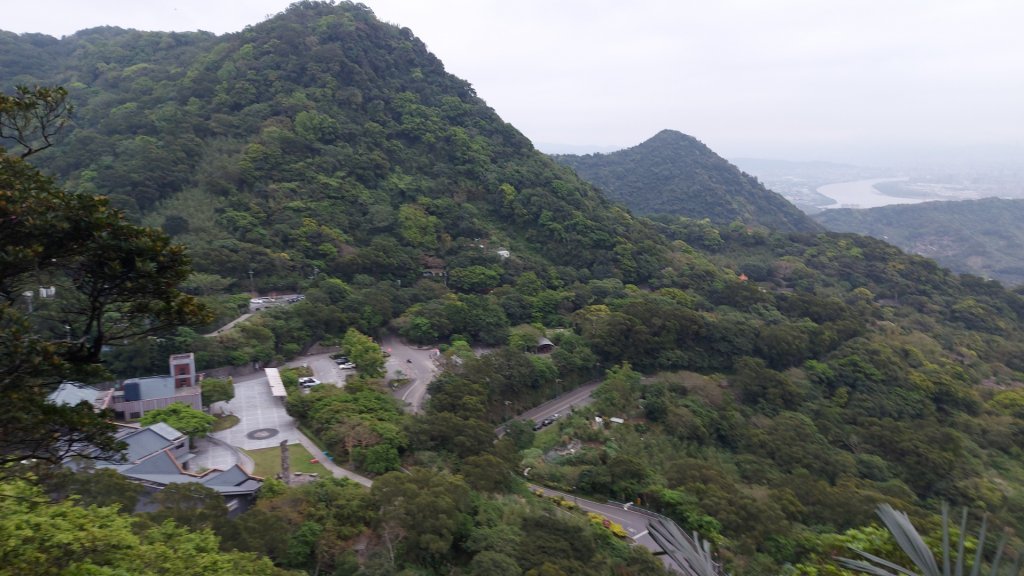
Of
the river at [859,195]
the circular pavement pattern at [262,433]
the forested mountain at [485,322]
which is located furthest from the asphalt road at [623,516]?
the river at [859,195]

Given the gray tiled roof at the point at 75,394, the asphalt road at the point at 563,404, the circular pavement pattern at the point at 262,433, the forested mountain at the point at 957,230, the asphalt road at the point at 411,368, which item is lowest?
the asphalt road at the point at 563,404

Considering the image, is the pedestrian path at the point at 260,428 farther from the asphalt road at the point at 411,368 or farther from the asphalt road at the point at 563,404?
the asphalt road at the point at 563,404

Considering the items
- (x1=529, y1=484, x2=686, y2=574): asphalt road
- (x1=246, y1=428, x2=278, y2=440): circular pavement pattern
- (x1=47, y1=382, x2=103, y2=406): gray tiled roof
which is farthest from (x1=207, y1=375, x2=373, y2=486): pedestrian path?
(x1=529, y1=484, x2=686, y2=574): asphalt road

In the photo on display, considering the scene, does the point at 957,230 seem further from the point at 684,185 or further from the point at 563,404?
the point at 563,404

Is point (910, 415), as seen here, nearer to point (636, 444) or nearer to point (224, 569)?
point (636, 444)

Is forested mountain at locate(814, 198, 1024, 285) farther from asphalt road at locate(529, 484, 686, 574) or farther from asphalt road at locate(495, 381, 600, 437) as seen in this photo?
asphalt road at locate(529, 484, 686, 574)
